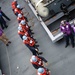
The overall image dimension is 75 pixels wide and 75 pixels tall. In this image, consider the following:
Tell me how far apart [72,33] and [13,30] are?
22.5 ft

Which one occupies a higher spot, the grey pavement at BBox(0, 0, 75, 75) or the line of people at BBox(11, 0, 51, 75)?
the line of people at BBox(11, 0, 51, 75)

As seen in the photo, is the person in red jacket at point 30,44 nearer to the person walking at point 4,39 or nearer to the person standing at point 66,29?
the person standing at point 66,29

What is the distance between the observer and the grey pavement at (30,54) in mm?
11363

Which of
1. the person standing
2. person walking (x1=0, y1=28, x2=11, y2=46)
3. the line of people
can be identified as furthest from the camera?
person walking (x1=0, y1=28, x2=11, y2=46)

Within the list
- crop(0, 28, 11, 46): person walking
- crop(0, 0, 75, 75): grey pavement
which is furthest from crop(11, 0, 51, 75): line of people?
crop(0, 28, 11, 46): person walking

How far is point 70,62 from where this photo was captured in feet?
36.8

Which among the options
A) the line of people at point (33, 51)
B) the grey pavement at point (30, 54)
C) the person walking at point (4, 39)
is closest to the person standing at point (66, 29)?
the grey pavement at point (30, 54)

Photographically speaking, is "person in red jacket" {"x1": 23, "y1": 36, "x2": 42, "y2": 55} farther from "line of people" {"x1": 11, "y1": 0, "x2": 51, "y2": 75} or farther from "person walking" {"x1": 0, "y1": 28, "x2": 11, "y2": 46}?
"person walking" {"x1": 0, "y1": 28, "x2": 11, "y2": 46}

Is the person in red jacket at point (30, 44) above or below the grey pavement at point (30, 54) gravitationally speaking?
above

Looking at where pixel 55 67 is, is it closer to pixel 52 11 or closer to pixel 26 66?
pixel 26 66

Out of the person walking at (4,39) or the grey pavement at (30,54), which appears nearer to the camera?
the grey pavement at (30,54)

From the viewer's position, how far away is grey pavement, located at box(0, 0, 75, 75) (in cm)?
1136

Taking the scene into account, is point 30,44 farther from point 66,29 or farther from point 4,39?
point 4,39

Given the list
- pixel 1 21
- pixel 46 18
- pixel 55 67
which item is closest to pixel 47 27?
pixel 46 18
